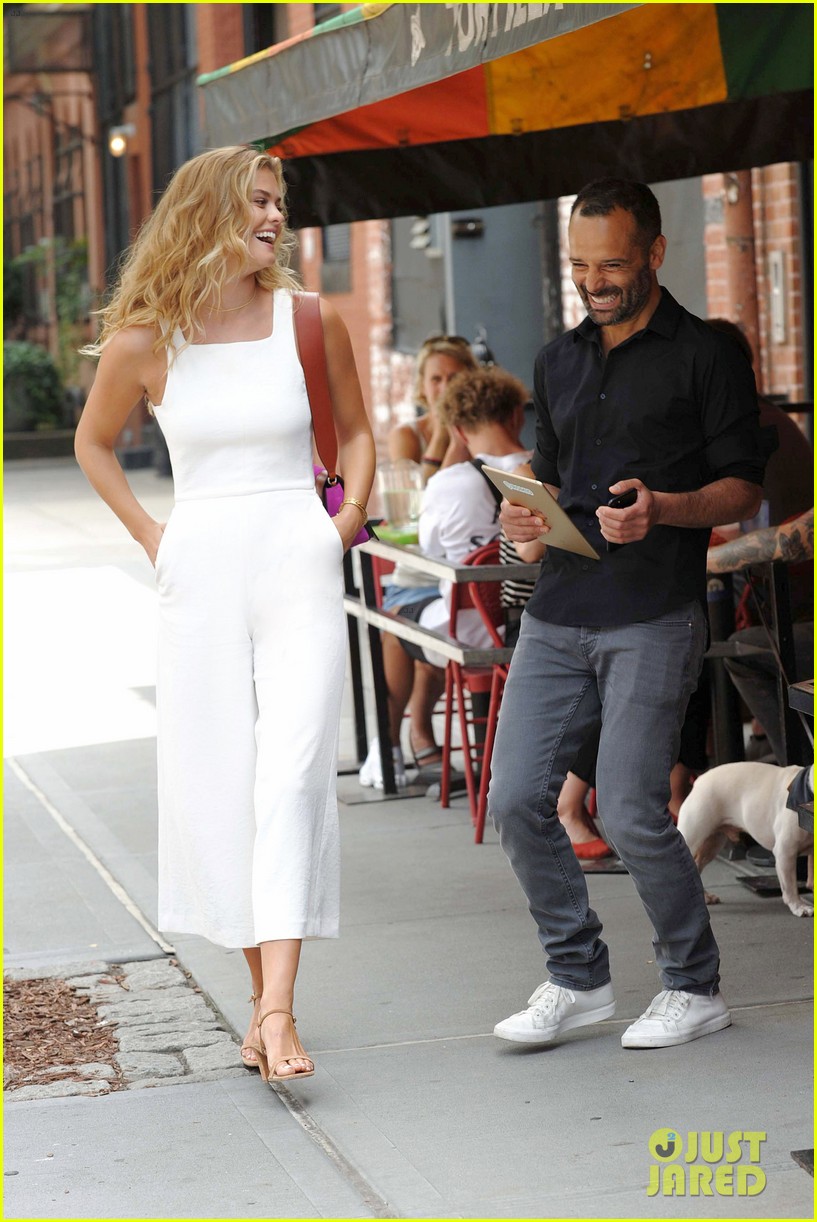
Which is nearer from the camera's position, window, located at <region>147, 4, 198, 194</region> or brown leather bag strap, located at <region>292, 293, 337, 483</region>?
brown leather bag strap, located at <region>292, 293, 337, 483</region>

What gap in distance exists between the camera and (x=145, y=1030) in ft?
15.4

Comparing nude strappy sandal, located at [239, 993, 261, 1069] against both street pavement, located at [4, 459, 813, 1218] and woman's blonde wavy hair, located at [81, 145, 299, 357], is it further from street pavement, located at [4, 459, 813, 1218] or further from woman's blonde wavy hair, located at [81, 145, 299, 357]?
woman's blonde wavy hair, located at [81, 145, 299, 357]

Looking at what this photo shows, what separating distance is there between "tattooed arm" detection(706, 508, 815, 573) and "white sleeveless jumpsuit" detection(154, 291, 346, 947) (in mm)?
1735

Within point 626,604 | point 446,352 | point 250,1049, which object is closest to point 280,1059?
point 250,1049

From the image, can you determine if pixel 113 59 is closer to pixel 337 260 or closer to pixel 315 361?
pixel 337 260

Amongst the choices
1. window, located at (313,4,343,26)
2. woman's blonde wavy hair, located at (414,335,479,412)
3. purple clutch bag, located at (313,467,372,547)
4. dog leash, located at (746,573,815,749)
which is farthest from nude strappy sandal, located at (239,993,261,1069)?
window, located at (313,4,343,26)

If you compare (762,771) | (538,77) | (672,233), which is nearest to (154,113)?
(672,233)

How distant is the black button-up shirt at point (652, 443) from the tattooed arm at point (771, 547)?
1264 mm

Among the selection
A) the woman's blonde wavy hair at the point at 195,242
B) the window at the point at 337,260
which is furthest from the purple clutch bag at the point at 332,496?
the window at the point at 337,260

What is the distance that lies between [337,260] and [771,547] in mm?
12499

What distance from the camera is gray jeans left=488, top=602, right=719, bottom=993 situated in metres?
4.14

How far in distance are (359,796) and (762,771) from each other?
2.33 m

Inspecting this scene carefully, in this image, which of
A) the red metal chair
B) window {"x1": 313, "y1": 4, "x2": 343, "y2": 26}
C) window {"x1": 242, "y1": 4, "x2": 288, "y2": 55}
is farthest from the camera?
window {"x1": 242, "y1": 4, "x2": 288, "y2": 55}

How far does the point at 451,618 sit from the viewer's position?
6539mm
